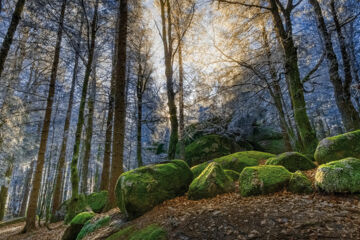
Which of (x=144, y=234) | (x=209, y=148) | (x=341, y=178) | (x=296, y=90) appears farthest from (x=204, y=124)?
(x=144, y=234)

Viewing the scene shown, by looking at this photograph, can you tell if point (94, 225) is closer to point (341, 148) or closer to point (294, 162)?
point (294, 162)

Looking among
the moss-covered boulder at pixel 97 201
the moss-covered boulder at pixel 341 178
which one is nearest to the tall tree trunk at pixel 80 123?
the moss-covered boulder at pixel 97 201

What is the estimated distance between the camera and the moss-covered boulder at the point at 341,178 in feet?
10.5

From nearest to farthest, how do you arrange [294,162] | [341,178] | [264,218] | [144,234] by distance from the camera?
1. [264,218]
2. [144,234]
3. [341,178]
4. [294,162]

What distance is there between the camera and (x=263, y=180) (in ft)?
12.7

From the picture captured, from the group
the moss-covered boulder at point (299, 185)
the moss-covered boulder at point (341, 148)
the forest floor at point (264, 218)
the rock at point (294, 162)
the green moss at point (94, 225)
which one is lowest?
the green moss at point (94, 225)

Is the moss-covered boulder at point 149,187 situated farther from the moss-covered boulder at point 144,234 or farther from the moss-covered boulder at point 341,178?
the moss-covered boulder at point 341,178

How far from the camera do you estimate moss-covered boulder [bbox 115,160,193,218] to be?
408 centimetres

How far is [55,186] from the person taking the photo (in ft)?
30.7

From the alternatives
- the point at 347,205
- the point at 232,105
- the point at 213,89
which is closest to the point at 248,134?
the point at 232,105

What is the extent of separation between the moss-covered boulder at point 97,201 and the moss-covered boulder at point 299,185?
6971 mm

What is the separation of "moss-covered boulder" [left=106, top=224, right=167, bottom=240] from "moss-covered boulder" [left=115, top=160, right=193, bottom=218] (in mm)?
560

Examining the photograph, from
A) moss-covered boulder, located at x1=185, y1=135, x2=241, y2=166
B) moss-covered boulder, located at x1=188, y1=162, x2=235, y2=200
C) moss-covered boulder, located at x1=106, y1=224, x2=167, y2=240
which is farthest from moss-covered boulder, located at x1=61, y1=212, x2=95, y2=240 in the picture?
moss-covered boulder, located at x1=185, y1=135, x2=241, y2=166

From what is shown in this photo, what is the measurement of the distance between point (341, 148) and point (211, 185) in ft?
11.7
